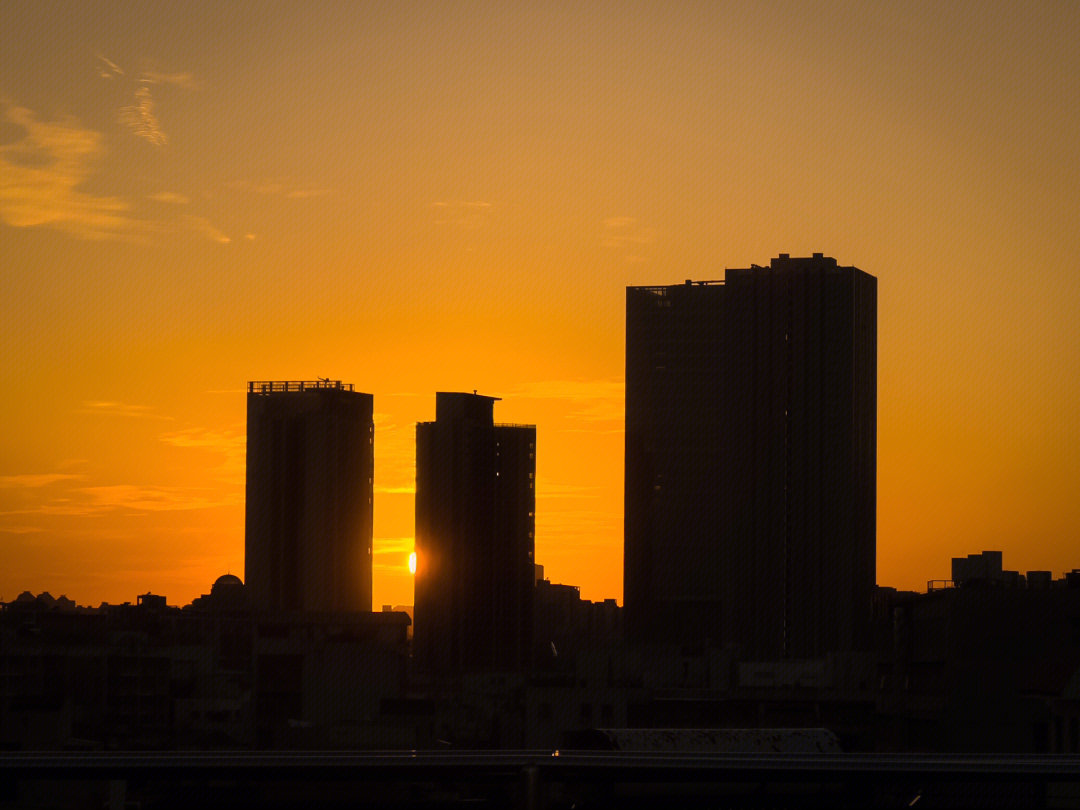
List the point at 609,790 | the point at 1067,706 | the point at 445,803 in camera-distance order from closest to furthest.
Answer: the point at 445,803 < the point at 609,790 < the point at 1067,706

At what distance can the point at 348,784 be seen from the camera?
107 feet

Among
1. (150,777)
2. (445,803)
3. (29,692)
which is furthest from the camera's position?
(29,692)

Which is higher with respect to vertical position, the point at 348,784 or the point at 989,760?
the point at 989,760

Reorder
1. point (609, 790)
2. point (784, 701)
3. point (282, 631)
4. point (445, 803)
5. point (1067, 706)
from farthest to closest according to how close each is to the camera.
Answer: point (282, 631) → point (784, 701) → point (1067, 706) → point (609, 790) → point (445, 803)

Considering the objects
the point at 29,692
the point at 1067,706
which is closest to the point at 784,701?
the point at 1067,706

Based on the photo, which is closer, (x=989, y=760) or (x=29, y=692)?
(x=989, y=760)

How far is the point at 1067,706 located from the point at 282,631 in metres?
81.0

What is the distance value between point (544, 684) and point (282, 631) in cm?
2352

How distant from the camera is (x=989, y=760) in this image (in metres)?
17.3

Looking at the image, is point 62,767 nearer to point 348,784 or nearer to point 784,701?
point 348,784

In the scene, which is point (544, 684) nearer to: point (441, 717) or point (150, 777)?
point (441, 717)

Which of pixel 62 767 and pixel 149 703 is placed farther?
pixel 149 703

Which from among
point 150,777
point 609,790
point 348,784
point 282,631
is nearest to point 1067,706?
point 348,784

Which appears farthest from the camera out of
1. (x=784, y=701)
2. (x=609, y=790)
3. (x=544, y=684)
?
(x=544, y=684)
